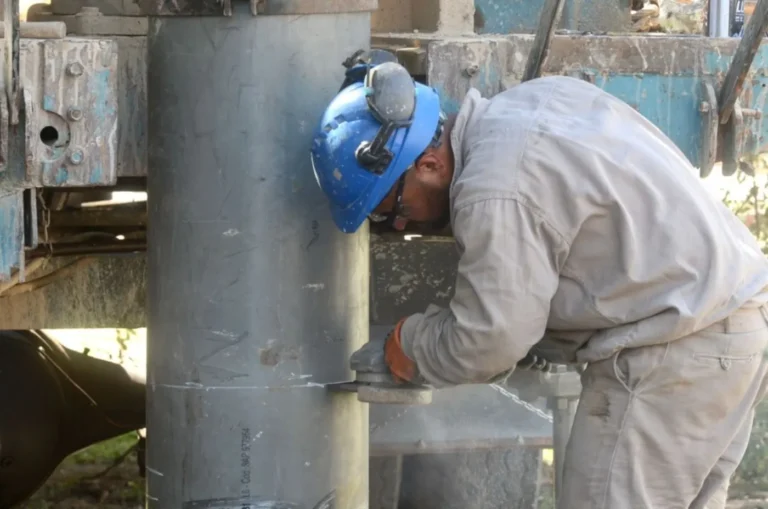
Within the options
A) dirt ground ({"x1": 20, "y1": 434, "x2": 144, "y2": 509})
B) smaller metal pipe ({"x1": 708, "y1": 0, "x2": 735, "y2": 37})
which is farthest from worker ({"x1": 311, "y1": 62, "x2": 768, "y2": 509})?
dirt ground ({"x1": 20, "y1": 434, "x2": 144, "y2": 509})

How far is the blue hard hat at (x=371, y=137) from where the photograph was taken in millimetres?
2680

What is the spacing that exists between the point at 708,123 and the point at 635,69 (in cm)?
25

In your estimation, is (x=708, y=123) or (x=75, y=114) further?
(x=708, y=123)

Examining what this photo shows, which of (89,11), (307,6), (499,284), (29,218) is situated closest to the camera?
(499,284)

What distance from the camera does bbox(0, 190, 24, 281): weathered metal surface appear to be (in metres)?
2.87

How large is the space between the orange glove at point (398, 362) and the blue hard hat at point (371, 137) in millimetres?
313

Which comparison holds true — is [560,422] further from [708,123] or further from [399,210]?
[399,210]

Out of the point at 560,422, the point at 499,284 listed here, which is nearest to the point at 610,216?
the point at 499,284

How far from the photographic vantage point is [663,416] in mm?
2781

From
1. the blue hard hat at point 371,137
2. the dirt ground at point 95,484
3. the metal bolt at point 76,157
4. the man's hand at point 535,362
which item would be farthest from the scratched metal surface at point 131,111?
the dirt ground at point 95,484

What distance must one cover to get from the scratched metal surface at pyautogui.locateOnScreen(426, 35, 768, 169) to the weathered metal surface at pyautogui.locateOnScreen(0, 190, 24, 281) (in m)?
1.05

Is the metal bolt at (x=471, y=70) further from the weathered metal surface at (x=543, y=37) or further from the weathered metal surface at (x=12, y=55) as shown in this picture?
the weathered metal surface at (x=12, y=55)

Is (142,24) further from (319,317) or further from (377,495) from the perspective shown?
(377,495)

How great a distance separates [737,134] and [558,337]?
33.7 inches
